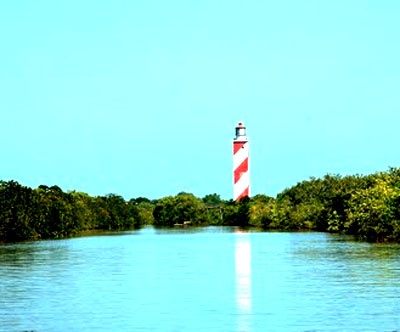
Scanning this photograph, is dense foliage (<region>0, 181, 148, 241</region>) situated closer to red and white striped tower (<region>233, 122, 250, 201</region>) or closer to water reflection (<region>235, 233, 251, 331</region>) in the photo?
red and white striped tower (<region>233, 122, 250, 201</region>)

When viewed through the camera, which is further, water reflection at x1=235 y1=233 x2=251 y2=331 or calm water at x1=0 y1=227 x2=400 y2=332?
water reflection at x1=235 y1=233 x2=251 y2=331

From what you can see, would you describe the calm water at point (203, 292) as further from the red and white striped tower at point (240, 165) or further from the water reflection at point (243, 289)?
the red and white striped tower at point (240, 165)

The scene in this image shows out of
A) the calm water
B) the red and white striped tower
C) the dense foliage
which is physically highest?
the red and white striped tower

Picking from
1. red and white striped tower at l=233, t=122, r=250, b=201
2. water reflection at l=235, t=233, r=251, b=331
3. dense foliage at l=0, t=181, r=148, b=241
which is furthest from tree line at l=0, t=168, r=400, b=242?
water reflection at l=235, t=233, r=251, b=331

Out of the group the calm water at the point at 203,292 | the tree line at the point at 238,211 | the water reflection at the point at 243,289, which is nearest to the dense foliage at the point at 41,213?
the tree line at the point at 238,211

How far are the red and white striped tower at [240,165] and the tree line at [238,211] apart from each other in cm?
147

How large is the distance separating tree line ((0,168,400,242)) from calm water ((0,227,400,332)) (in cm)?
1516

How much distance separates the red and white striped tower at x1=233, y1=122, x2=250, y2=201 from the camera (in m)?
113

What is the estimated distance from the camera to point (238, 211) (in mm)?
121812

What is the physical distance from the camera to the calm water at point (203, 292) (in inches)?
818

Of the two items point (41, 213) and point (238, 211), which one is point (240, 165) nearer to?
point (238, 211)

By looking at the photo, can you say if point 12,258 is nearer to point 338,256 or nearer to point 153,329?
point 338,256

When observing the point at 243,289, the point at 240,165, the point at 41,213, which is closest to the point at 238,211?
the point at 240,165

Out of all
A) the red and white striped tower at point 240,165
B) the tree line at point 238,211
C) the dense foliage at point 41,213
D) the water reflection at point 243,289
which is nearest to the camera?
the water reflection at point 243,289
